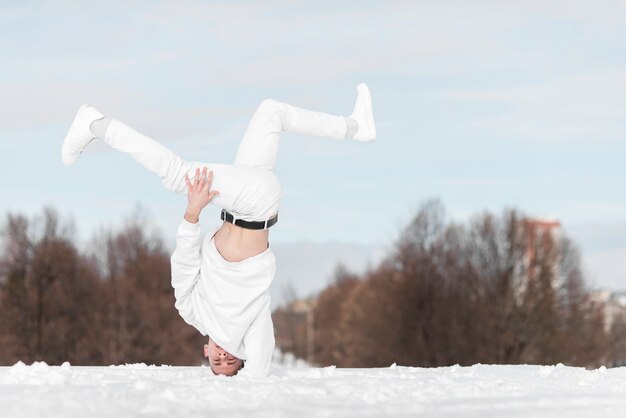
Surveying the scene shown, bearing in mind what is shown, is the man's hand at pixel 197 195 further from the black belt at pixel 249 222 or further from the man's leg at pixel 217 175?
the black belt at pixel 249 222

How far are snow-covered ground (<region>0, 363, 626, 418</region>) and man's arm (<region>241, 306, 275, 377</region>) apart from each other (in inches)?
10.6

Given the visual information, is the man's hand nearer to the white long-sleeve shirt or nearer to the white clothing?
the white clothing

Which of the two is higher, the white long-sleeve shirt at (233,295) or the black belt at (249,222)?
the black belt at (249,222)

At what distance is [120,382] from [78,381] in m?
0.34

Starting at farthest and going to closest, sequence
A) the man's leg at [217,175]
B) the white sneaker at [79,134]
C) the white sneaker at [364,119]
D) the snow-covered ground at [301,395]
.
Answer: the white sneaker at [364,119] < the white sneaker at [79,134] < the man's leg at [217,175] < the snow-covered ground at [301,395]

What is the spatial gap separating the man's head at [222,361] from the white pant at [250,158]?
1272 mm

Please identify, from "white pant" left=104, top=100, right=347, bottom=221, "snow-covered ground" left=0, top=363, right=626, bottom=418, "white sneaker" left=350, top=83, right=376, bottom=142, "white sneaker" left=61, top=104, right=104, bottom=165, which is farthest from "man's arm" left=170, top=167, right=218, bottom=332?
Answer: "white sneaker" left=350, top=83, right=376, bottom=142

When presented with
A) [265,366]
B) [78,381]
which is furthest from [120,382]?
[265,366]

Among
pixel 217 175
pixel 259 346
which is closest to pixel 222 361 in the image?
pixel 259 346

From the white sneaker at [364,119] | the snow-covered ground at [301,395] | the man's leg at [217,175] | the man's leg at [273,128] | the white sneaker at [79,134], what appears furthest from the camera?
the white sneaker at [364,119]

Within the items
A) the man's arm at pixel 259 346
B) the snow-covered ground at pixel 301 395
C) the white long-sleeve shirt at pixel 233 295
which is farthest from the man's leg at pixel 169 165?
the snow-covered ground at pixel 301 395

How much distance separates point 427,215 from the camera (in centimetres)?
5250

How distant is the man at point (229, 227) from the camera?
954 centimetres

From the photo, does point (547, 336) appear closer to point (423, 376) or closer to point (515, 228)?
point (515, 228)
